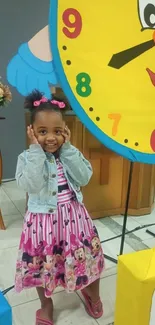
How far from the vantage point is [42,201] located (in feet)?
3.32

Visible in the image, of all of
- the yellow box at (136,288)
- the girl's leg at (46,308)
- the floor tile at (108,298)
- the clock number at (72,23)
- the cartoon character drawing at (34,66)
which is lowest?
the floor tile at (108,298)

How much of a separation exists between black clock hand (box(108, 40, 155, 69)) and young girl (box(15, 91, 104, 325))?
0.67ft

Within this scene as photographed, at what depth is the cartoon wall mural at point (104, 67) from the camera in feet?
2.48

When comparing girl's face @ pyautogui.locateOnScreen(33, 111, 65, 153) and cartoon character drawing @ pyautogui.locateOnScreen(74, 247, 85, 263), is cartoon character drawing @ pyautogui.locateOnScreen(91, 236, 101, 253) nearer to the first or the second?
cartoon character drawing @ pyautogui.locateOnScreen(74, 247, 85, 263)

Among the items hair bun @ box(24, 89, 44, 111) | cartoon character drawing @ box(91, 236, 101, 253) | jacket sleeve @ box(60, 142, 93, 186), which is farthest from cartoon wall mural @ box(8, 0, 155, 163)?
cartoon character drawing @ box(91, 236, 101, 253)

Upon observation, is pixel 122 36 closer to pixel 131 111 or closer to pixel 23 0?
pixel 131 111

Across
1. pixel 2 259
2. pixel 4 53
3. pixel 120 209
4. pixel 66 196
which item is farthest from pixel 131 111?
pixel 4 53

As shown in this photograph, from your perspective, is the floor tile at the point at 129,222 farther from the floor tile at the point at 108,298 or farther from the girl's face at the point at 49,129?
the girl's face at the point at 49,129

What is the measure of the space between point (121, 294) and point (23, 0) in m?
2.07

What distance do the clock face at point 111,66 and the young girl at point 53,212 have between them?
0.56 feet

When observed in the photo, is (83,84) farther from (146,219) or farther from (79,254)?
(146,219)

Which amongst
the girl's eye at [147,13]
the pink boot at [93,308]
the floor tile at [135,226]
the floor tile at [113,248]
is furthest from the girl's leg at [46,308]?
the girl's eye at [147,13]

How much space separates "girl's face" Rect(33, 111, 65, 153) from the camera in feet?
3.05

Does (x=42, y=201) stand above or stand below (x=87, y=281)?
above
